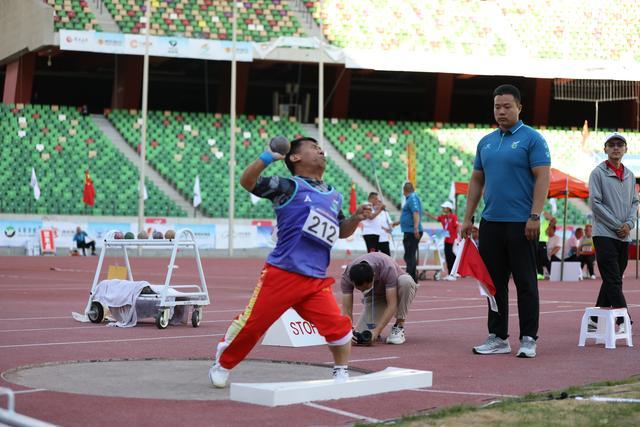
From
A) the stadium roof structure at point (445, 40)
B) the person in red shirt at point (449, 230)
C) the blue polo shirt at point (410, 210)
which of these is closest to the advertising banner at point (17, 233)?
the stadium roof structure at point (445, 40)

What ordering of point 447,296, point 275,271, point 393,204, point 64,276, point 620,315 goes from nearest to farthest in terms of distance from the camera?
point 275,271 → point 620,315 → point 447,296 → point 64,276 → point 393,204

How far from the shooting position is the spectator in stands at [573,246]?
29.8 m

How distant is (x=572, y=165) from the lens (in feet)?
159

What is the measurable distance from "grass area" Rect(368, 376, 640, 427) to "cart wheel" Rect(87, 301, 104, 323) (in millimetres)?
6910

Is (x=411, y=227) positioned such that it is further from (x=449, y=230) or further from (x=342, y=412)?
(x=342, y=412)

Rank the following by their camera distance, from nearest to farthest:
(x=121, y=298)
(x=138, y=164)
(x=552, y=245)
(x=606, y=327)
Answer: (x=606, y=327)
(x=121, y=298)
(x=552, y=245)
(x=138, y=164)

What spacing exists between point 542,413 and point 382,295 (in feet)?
15.5

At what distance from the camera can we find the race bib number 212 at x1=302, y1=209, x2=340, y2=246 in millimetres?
7352

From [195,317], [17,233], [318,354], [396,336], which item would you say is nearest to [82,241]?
[17,233]

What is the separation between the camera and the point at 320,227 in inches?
291

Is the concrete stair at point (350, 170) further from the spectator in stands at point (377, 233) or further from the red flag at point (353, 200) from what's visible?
the spectator in stands at point (377, 233)

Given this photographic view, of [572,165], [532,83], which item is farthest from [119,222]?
[532,83]

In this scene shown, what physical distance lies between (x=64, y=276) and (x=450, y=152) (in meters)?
26.9

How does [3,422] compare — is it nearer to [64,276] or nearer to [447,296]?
[447,296]
